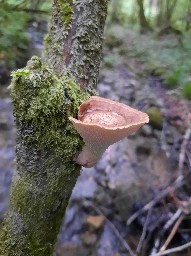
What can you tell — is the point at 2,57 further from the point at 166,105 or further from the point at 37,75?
the point at 37,75

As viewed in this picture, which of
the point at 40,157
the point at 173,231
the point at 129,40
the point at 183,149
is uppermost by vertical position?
the point at 40,157

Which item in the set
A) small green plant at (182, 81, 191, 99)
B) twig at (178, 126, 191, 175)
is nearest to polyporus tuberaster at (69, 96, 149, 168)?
twig at (178, 126, 191, 175)

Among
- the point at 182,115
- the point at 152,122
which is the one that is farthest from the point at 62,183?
the point at 182,115

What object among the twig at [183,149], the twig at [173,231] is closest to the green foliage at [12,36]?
the twig at [183,149]

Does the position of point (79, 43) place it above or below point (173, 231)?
above

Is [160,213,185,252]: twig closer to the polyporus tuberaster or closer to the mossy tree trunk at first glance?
the mossy tree trunk

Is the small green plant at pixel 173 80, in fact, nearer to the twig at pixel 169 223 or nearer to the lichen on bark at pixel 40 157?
the twig at pixel 169 223

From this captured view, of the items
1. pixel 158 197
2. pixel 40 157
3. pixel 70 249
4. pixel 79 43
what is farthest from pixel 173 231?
pixel 79 43

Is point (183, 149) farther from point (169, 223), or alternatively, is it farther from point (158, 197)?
point (169, 223)
